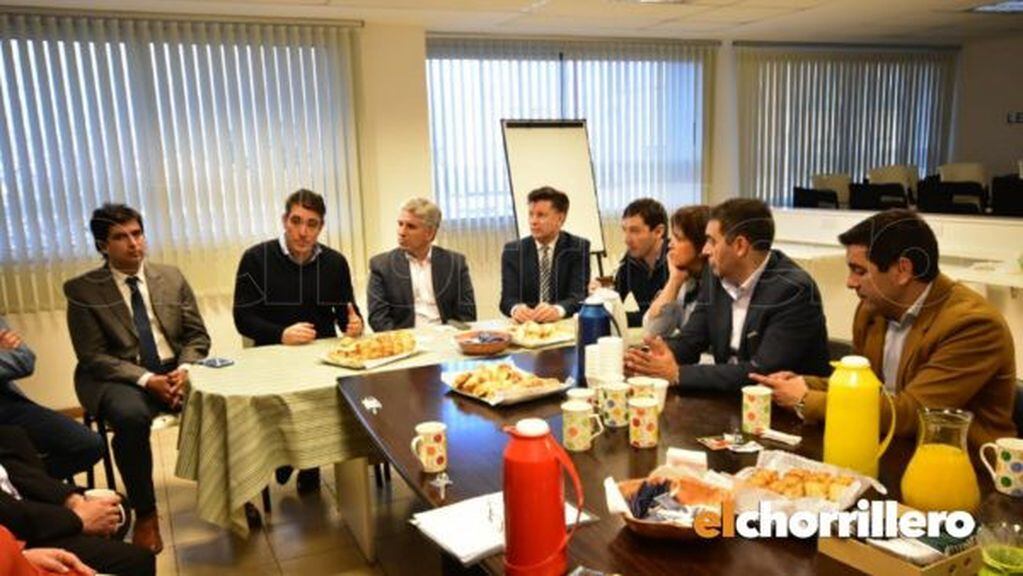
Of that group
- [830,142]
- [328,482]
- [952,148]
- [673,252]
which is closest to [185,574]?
[328,482]

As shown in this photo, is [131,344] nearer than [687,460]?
No

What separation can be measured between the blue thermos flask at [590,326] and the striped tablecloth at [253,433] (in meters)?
0.78

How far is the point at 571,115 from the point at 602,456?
444 centimetres

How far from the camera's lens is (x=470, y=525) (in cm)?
126

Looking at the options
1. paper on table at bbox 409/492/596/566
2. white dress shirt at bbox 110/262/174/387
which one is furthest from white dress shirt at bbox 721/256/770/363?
white dress shirt at bbox 110/262/174/387

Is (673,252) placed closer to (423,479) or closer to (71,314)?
(423,479)

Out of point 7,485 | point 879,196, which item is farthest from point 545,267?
point 879,196

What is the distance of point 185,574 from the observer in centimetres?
257

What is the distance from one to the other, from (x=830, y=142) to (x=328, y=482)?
5675mm

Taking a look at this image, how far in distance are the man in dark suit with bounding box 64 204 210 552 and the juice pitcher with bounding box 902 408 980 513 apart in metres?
2.39

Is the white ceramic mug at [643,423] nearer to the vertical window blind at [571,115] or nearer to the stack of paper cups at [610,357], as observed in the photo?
the stack of paper cups at [610,357]

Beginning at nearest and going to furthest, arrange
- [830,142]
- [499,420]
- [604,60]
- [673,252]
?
1. [499,420]
2. [673,252]
3. [604,60]
4. [830,142]

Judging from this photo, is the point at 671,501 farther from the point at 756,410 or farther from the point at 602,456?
the point at 756,410

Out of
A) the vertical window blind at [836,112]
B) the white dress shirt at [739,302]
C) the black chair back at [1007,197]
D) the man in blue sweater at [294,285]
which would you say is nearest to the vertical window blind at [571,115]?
the vertical window blind at [836,112]
